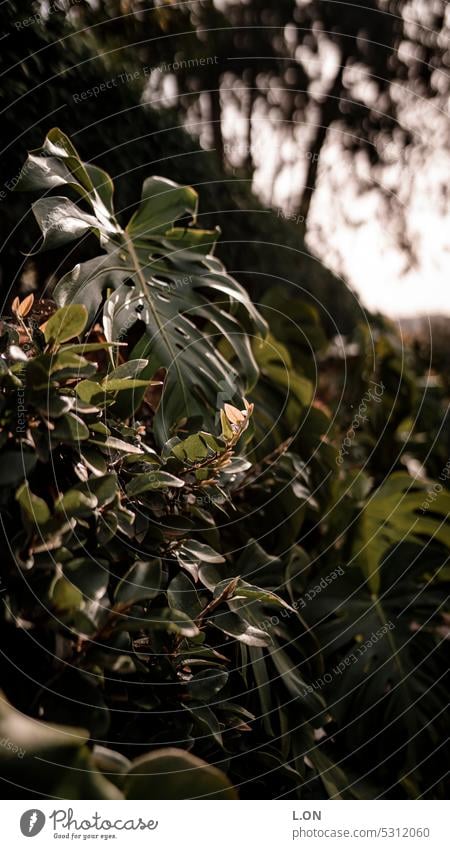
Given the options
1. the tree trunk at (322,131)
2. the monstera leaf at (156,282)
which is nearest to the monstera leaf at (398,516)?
the monstera leaf at (156,282)

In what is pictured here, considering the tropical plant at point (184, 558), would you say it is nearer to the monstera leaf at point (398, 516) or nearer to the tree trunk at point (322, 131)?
the monstera leaf at point (398, 516)

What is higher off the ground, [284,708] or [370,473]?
[370,473]

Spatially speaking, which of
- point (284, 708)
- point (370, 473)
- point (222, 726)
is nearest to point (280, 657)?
point (284, 708)

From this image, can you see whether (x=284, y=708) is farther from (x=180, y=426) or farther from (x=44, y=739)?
(x=44, y=739)

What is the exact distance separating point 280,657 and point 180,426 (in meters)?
0.63

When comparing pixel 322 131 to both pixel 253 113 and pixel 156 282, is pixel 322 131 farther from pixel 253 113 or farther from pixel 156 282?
pixel 156 282

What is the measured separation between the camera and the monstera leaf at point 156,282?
5.02 feet

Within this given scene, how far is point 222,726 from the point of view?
137 cm

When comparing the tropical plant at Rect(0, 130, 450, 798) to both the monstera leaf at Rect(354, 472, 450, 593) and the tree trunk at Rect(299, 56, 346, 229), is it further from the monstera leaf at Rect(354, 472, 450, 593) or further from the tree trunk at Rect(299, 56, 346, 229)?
the tree trunk at Rect(299, 56, 346, 229)

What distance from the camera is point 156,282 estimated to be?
6.46ft

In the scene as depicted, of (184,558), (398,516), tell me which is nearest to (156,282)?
(184,558)

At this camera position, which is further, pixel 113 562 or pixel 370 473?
pixel 370 473

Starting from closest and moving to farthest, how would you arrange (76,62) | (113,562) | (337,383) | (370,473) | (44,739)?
(44,739)
(113,562)
(76,62)
(370,473)
(337,383)

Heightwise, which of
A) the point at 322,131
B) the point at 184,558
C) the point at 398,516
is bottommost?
the point at 398,516
